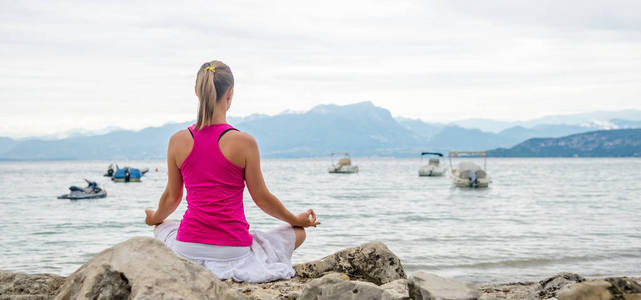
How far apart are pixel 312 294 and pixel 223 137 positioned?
45.5 inches

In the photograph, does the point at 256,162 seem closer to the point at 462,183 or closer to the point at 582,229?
the point at 582,229

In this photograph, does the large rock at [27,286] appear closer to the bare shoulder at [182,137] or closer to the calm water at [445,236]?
the bare shoulder at [182,137]

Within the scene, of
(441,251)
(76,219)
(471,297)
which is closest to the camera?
(471,297)

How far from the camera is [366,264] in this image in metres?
5.09

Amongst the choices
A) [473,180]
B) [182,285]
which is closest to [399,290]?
[182,285]

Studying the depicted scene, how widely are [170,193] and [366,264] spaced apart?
2.03 meters

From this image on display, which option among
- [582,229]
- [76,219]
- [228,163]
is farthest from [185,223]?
[76,219]

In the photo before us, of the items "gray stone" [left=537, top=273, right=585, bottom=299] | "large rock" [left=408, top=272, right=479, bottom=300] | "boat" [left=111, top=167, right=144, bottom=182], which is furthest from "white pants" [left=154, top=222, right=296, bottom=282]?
"boat" [left=111, top=167, right=144, bottom=182]

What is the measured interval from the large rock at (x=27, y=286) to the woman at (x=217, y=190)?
33.5 inches

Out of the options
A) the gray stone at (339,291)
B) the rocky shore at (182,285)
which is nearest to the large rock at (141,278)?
the rocky shore at (182,285)

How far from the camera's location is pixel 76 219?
22953 millimetres

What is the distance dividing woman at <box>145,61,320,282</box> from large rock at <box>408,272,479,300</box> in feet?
3.23

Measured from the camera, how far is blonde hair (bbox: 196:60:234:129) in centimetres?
356

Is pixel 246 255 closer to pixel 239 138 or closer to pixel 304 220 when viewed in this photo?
pixel 304 220
